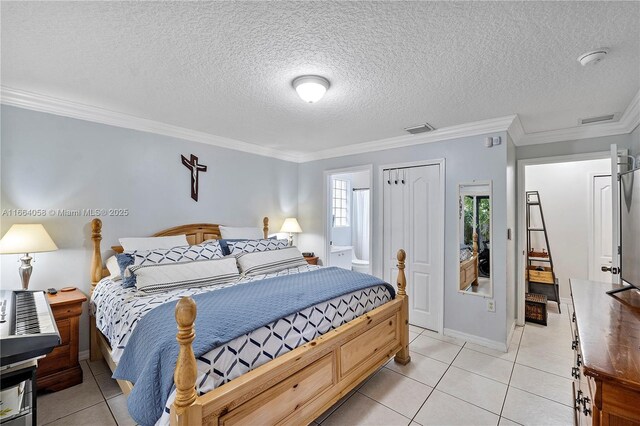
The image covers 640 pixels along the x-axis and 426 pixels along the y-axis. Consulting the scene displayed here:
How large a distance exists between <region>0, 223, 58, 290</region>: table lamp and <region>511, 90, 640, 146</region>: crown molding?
4523 millimetres

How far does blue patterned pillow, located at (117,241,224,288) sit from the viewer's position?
7.70 feet

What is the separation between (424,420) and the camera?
6.40ft

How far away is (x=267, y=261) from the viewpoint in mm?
2971

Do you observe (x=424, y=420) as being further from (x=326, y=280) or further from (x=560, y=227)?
(x=560, y=227)

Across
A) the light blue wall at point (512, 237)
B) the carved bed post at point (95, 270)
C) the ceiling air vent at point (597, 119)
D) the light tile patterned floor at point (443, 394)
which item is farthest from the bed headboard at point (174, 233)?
the ceiling air vent at point (597, 119)

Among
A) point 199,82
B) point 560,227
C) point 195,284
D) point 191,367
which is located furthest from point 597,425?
point 560,227

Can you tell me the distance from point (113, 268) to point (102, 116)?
1.48 metres

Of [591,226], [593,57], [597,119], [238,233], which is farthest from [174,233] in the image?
[591,226]

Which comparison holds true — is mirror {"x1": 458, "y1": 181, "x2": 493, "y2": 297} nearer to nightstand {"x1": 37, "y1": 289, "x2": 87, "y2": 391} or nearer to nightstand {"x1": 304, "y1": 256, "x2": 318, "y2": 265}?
nightstand {"x1": 304, "y1": 256, "x2": 318, "y2": 265}

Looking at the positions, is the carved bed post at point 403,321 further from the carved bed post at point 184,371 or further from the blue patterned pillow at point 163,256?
the carved bed post at point 184,371

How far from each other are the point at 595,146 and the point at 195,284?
4.30 meters

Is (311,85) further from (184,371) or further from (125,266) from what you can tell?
(125,266)

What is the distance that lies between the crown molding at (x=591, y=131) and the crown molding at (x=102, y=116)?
3.51m

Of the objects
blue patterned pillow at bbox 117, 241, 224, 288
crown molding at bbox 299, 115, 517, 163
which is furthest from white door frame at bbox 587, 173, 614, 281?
blue patterned pillow at bbox 117, 241, 224, 288
